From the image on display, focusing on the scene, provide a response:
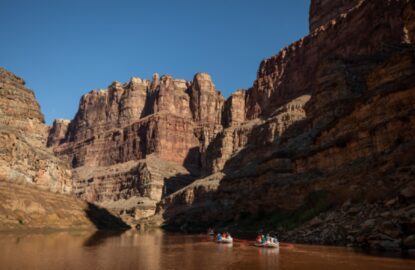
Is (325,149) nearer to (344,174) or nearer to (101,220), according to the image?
(344,174)

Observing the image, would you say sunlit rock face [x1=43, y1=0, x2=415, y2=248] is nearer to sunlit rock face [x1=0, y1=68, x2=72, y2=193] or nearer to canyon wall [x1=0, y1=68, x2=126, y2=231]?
canyon wall [x1=0, y1=68, x2=126, y2=231]

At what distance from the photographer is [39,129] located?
123 meters

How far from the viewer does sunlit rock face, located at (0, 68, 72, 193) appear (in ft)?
318

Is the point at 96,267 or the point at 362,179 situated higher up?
the point at 362,179

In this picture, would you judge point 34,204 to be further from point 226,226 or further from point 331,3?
point 331,3

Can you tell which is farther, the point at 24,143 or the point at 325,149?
the point at 24,143

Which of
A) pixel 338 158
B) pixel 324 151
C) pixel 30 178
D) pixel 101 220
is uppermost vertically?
pixel 324 151

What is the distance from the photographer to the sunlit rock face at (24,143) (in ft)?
318

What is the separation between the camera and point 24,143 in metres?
106

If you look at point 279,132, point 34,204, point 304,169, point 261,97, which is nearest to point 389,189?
point 304,169

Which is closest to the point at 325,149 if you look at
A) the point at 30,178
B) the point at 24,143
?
the point at 30,178

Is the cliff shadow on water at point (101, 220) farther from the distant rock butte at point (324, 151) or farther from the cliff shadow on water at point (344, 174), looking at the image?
the cliff shadow on water at point (344, 174)

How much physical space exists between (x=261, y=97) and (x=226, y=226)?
4478 inches

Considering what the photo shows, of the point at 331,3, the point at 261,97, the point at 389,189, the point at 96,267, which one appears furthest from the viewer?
the point at 261,97
